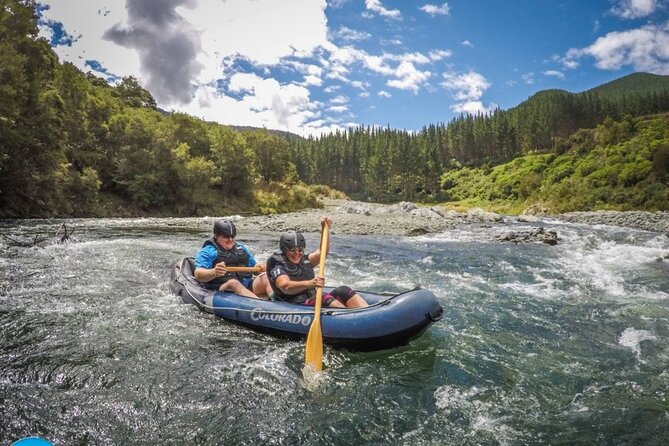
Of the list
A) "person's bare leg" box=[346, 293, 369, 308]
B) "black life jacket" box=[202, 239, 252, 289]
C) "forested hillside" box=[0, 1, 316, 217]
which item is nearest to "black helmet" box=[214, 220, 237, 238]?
"black life jacket" box=[202, 239, 252, 289]

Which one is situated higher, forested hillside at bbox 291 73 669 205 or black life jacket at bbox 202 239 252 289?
forested hillside at bbox 291 73 669 205

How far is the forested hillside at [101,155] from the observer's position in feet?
69.2

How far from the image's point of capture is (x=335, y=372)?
17.6ft

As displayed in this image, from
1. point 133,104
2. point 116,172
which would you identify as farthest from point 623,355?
point 133,104

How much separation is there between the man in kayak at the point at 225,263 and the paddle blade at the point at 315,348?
212 centimetres

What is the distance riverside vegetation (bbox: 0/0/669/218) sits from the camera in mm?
21812

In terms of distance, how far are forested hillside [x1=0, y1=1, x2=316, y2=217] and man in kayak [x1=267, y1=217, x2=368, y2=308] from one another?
18879 millimetres

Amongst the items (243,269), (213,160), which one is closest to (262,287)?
(243,269)

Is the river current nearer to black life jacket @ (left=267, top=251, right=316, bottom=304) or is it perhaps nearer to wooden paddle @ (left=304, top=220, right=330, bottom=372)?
wooden paddle @ (left=304, top=220, right=330, bottom=372)

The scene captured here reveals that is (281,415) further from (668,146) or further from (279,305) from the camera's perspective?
(668,146)

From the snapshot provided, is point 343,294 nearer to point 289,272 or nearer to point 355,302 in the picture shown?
point 355,302

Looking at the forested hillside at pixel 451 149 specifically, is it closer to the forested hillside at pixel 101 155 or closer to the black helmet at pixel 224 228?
the forested hillside at pixel 101 155

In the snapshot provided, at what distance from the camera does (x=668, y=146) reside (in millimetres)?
39719

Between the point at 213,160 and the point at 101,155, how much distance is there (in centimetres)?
1174
